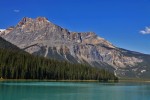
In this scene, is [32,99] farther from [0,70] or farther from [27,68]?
[27,68]

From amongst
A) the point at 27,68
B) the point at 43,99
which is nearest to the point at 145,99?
the point at 43,99

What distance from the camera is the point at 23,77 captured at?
167750mm

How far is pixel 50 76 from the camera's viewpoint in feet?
644

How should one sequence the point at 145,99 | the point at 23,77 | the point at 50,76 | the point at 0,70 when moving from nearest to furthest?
the point at 145,99 → the point at 0,70 → the point at 23,77 → the point at 50,76

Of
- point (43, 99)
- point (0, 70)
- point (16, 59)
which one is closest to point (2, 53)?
point (16, 59)

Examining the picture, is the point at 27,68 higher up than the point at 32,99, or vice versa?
the point at 27,68

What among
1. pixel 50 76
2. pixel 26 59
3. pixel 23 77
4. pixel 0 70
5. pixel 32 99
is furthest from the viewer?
pixel 50 76

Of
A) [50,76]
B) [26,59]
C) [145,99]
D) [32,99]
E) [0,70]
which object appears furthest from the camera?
[50,76]

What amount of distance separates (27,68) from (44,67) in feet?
62.1

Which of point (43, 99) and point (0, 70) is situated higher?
point (0, 70)

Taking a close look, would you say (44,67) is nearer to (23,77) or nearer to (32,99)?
(23,77)

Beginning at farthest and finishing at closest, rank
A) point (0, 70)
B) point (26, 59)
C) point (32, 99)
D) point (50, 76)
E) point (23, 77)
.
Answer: point (50, 76) → point (26, 59) → point (23, 77) → point (0, 70) → point (32, 99)

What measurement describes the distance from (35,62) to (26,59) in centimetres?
652

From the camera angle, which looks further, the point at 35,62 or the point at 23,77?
the point at 35,62
